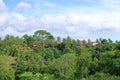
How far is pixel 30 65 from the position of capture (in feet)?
111

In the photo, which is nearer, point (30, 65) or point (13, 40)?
point (30, 65)

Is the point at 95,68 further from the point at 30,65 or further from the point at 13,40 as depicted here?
the point at 13,40

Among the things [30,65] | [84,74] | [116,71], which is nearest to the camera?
[116,71]

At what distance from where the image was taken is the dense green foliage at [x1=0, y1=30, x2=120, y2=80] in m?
23.3

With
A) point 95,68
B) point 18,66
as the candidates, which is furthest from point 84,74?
point 18,66

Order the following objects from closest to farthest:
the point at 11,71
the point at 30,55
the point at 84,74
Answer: the point at 84,74 → the point at 11,71 → the point at 30,55

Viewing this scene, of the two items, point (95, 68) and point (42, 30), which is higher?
point (42, 30)

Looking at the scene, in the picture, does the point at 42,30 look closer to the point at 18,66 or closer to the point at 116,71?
the point at 18,66

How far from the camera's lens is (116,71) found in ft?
74.3

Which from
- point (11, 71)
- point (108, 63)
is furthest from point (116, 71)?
point (11, 71)

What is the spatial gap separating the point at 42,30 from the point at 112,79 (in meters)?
38.1

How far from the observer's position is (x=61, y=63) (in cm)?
3097

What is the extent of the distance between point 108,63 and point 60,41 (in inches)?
1422

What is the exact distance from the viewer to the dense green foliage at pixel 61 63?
23312mm
